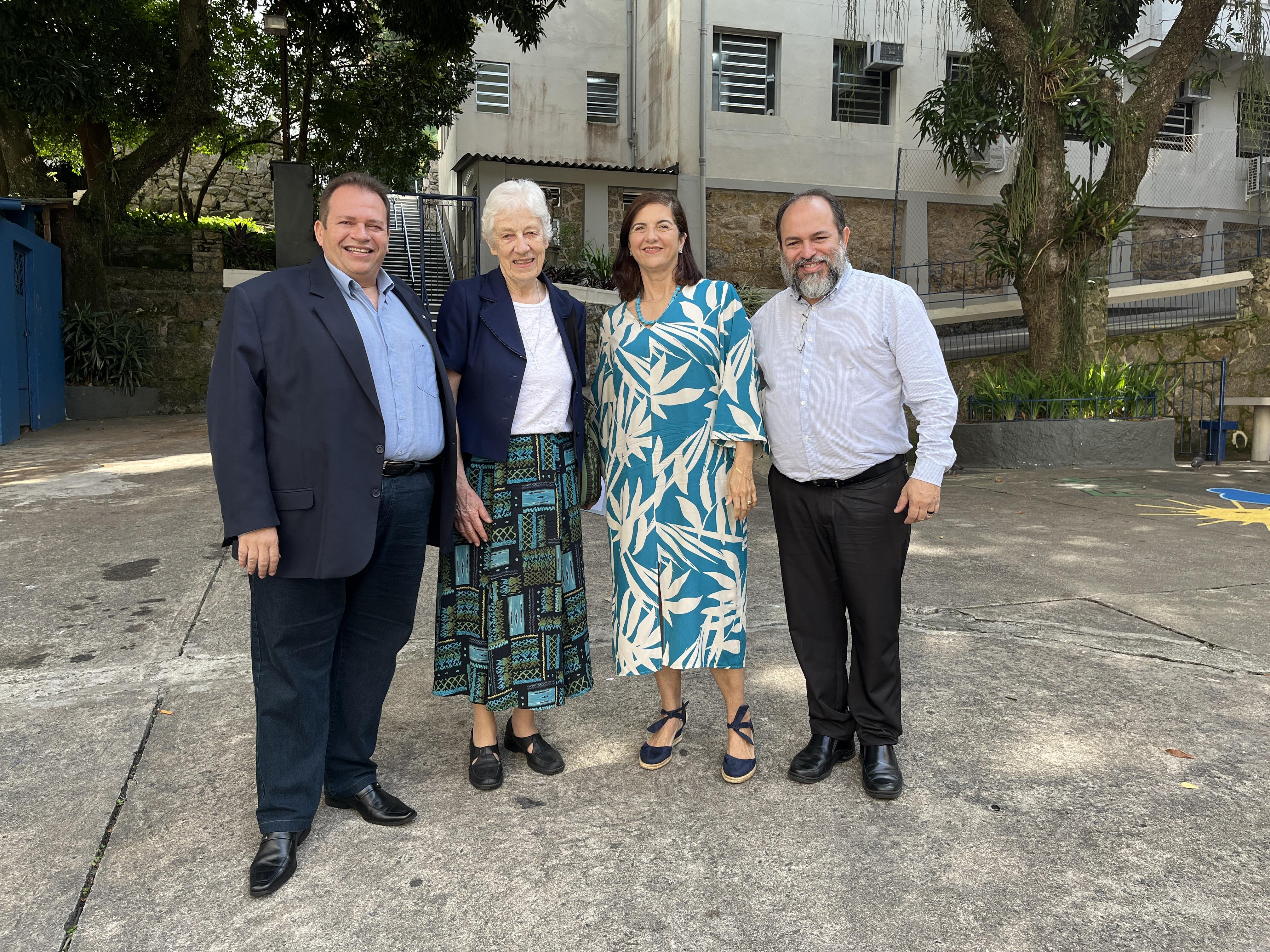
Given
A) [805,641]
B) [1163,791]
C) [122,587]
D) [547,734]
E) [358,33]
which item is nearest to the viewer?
[1163,791]

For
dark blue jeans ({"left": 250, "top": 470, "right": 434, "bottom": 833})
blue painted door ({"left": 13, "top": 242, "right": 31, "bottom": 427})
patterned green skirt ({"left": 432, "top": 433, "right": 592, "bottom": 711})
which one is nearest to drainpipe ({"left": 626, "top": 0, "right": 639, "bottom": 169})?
blue painted door ({"left": 13, "top": 242, "right": 31, "bottom": 427})

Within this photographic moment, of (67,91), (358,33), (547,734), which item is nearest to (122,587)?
(547,734)

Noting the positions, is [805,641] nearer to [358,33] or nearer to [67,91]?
[67,91]

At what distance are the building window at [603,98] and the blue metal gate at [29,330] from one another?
9.83 meters

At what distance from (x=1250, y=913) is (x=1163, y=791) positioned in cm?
58

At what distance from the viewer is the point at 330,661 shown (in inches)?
97.8

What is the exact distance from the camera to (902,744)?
2.99 m

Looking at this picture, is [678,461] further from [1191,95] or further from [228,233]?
[1191,95]

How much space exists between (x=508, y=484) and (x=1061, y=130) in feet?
29.9

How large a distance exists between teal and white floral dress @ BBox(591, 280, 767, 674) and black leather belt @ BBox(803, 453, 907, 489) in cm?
24

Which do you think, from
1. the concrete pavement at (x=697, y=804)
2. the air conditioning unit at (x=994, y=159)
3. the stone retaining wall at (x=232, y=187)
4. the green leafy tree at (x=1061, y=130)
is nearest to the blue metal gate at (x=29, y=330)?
the concrete pavement at (x=697, y=804)

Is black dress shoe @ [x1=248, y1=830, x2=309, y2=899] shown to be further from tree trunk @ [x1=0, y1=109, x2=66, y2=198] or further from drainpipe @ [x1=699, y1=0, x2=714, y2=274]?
drainpipe @ [x1=699, y1=0, x2=714, y2=274]

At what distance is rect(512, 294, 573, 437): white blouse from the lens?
109 inches

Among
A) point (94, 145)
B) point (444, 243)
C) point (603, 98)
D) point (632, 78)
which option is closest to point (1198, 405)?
point (444, 243)
